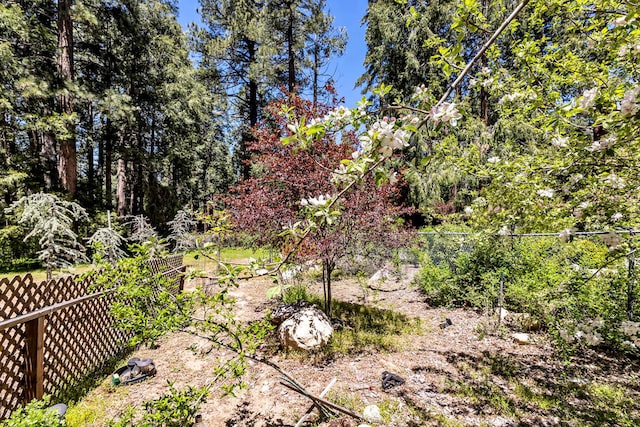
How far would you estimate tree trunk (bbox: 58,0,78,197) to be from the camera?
801 cm

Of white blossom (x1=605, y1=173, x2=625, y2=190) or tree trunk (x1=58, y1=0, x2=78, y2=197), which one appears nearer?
white blossom (x1=605, y1=173, x2=625, y2=190)

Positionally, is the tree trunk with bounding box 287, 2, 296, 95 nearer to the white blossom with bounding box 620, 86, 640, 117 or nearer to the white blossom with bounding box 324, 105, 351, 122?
the white blossom with bounding box 324, 105, 351, 122

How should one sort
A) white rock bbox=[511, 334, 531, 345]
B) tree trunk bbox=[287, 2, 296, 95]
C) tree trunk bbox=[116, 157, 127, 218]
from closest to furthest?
1. white rock bbox=[511, 334, 531, 345]
2. tree trunk bbox=[287, 2, 296, 95]
3. tree trunk bbox=[116, 157, 127, 218]

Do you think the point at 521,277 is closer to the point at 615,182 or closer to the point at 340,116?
the point at 615,182

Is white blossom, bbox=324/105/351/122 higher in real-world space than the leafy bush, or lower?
higher

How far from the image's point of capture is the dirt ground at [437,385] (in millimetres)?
2385

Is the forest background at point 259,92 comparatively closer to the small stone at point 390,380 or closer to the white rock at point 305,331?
the small stone at point 390,380

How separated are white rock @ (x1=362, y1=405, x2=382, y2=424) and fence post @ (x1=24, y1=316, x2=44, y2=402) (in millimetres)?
2984

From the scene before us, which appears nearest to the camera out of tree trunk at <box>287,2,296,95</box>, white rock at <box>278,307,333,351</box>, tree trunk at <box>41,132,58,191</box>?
white rock at <box>278,307,333,351</box>

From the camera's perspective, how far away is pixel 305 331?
3623 mm

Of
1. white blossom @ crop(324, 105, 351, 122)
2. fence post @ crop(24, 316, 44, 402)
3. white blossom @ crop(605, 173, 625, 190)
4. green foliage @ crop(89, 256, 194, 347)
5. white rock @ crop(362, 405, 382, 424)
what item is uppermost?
white blossom @ crop(324, 105, 351, 122)

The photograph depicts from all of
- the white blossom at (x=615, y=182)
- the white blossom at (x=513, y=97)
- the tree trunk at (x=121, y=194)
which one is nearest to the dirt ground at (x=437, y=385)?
the white blossom at (x=615, y=182)

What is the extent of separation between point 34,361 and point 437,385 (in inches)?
154

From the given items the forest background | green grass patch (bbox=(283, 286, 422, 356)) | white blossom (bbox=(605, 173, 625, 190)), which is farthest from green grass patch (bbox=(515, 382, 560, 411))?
white blossom (bbox=(605, 173, 625, 190))
